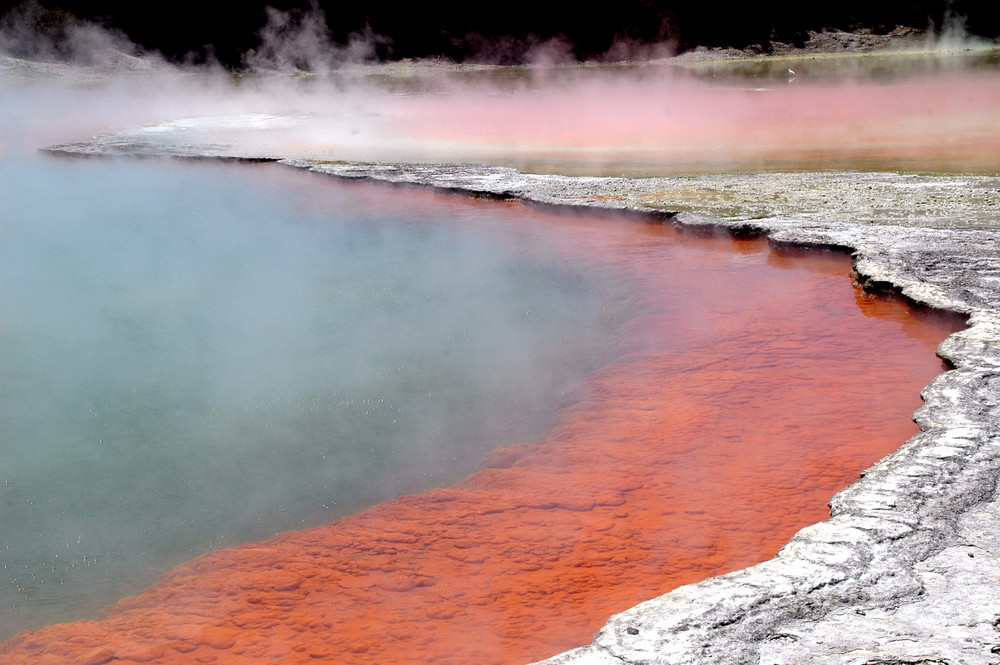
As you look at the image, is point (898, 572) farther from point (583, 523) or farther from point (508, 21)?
point (508, 21)

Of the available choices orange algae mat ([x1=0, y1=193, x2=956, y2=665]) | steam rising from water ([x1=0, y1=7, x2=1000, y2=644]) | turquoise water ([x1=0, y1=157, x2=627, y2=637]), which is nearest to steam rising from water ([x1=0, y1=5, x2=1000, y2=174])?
steam rising from water ([x1=0, y1=7, x2=1000, y2=644])

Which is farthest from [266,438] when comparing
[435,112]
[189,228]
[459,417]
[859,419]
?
[435,112]

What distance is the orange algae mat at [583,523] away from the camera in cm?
240

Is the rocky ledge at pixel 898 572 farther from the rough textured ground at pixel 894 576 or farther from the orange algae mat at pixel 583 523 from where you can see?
the orange algae mat at pixel 583 523

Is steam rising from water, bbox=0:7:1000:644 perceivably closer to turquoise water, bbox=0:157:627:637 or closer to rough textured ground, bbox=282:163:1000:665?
turquoise water, bbox=0:157:627:637

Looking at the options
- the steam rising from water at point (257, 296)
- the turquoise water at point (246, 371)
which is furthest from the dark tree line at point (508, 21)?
the turquoise water at point (246, 371)

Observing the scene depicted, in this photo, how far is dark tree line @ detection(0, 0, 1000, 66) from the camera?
101 ft

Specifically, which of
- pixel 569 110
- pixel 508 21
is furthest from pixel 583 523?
pixel 508 21

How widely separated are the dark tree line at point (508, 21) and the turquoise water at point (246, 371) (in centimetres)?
2632

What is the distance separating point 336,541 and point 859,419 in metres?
2.00

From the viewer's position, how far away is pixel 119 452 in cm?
348

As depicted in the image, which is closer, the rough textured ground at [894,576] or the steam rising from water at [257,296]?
the rough textured ground at [894,576]

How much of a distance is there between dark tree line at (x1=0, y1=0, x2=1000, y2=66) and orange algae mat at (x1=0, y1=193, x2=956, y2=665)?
29.5 meters

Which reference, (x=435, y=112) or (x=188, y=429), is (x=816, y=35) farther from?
(x=188, y=429)
